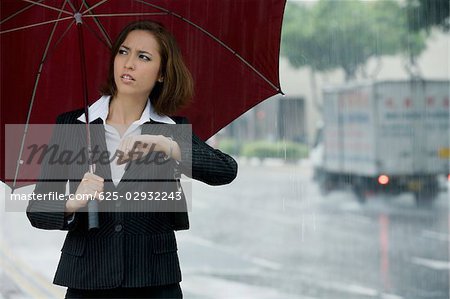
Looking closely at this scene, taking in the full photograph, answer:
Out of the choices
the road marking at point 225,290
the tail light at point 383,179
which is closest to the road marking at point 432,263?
the road marking at point 225,290

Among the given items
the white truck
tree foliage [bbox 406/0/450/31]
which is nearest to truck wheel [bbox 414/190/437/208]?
the white truck

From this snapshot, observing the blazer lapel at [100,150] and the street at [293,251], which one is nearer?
the blazer lapel at [100,150]

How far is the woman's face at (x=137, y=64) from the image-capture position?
7.73ft

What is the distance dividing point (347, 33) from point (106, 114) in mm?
37647

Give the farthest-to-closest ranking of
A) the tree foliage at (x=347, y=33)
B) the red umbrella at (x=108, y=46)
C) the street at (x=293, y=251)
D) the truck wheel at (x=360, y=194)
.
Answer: the tree foliage at (x=347, y=33) < the truck wheel at (x=360, y=194) < the street at (x=293, y=251) < the red umbrella at (x=108, y=46)

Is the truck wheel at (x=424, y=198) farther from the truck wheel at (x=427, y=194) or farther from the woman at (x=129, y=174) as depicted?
the woman at (x=129, y=174)

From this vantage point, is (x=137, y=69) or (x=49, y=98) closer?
(x=137, y=69)

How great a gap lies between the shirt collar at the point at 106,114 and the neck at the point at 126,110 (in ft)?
0.08

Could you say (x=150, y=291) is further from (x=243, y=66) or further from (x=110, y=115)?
(x=243, y=66)

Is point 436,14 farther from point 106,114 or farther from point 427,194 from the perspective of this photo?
point 106,114

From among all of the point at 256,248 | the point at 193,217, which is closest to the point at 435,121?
the point at 193,217

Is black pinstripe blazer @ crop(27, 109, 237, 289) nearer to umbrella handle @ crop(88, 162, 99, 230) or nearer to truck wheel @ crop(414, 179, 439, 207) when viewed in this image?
umbrella handle @ crop(88, 162, 99, 230)

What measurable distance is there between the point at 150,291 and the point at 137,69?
2.29 feet

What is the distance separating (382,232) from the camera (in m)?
12.3
